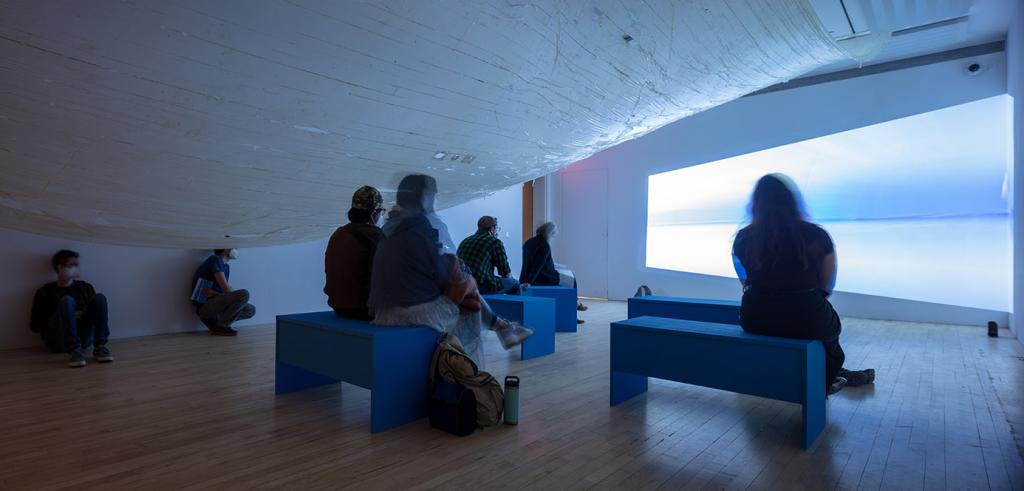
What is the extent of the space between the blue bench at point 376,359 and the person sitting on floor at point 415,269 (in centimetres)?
8

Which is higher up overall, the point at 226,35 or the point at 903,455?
the point at 226,35

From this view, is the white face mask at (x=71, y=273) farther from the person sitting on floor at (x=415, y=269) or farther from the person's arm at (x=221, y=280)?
the person sitting on floor at (x=415, y=269)

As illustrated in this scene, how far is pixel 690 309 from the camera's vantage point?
11.7 ft

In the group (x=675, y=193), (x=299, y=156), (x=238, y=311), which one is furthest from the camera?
(x=675, y=193)

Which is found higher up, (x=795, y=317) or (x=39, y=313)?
(x=795, y=317)

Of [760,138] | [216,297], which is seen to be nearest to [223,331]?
[216,297]

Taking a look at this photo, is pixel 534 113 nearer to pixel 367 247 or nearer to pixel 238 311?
pixel 367 247

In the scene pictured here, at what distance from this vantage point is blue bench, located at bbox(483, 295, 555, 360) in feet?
11.7

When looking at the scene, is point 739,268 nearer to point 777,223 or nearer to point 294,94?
point 777,223

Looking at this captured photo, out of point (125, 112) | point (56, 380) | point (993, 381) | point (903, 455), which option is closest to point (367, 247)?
point (125, 112)

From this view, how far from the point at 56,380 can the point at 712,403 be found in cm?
344

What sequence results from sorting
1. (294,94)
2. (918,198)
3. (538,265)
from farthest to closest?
(918,198) → (538,265) → (294,94)

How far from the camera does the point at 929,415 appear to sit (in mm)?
2350

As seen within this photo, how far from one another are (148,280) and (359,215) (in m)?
3.19
